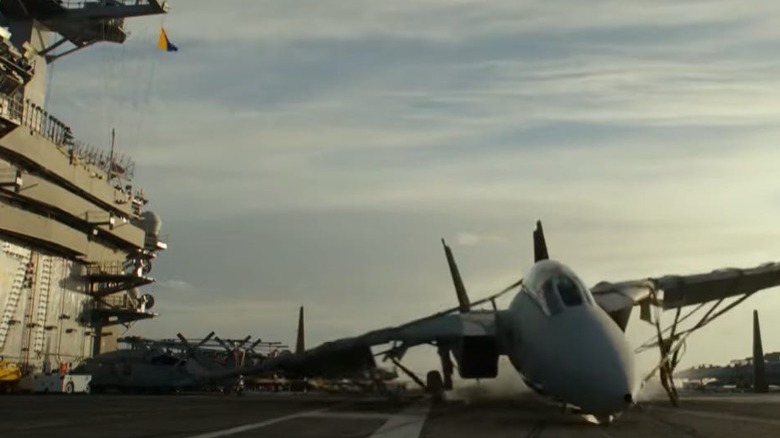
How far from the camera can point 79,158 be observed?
185ft

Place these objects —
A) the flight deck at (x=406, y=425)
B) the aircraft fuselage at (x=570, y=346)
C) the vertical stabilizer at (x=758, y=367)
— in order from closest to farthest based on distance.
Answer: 1. the flight deck at (x=406, y=425)
2. the aircraft fuselage at (x=570, y=346)
3. the vertical stabilizer at (x=758, y=367)

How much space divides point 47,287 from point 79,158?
9929mm

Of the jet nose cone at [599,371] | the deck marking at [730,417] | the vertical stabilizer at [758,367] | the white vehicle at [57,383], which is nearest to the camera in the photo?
the jet nose cone at [599,371]

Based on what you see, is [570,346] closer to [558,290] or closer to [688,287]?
[558,290]

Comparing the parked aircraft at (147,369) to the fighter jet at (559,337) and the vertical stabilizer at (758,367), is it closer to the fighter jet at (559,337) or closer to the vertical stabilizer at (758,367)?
the fighter jet at (559,337)

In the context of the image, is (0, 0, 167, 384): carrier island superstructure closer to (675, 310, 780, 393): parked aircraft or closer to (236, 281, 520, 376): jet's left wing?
(236, 281, 520, 376): jet's left wing

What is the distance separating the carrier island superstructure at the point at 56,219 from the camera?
46.0 m

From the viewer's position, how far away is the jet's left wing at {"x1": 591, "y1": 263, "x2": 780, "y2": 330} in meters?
20.7

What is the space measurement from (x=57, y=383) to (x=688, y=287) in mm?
31231

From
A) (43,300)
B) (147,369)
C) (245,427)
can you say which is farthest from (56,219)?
(245,427)

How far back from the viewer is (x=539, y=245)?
84.1ft

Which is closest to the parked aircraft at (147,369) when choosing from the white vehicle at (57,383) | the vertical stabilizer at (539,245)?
the white vehicle at (57,383)

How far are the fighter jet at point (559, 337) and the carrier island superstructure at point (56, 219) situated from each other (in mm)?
26803

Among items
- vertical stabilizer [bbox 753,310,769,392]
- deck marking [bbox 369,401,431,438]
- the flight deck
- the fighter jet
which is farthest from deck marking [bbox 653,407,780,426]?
vertical stabilizer [bbox 753,310,769,392]
